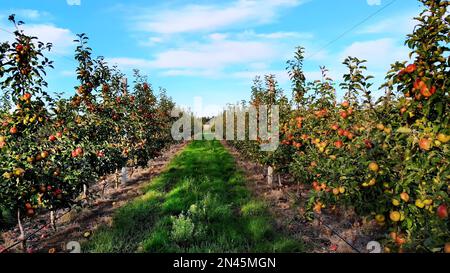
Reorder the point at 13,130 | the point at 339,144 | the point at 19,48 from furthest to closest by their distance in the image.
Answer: the point at 19,48, the point at 13,130, the point at 339,144

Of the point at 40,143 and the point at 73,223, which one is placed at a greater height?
the point at 40,143

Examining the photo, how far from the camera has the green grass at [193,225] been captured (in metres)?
4.73

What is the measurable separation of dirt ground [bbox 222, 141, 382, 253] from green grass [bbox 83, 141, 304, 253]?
1.14ft

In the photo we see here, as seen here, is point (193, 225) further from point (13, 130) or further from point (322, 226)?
point (13, 130)

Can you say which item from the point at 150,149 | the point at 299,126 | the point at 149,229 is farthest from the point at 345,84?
the point at 150,149

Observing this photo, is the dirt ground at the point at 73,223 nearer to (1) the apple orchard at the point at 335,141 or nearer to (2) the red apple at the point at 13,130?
(1) the apple orchard at the point at 335,141

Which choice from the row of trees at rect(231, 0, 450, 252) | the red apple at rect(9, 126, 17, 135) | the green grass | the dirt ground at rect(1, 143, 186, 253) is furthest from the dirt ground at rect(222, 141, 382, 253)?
the red apple at rect(9, 126, 17, 135)

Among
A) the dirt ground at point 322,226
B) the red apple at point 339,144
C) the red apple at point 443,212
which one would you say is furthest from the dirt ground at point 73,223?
the red apple at point 443,212

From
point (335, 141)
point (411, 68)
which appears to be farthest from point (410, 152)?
point (335, 141)

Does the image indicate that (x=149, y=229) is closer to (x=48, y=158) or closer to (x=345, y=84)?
(x=48, y=158)

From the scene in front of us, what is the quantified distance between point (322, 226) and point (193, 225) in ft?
7.92

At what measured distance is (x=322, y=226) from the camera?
589cm

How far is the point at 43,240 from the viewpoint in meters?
5.57

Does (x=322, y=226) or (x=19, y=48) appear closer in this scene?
(x=19, y=48)
